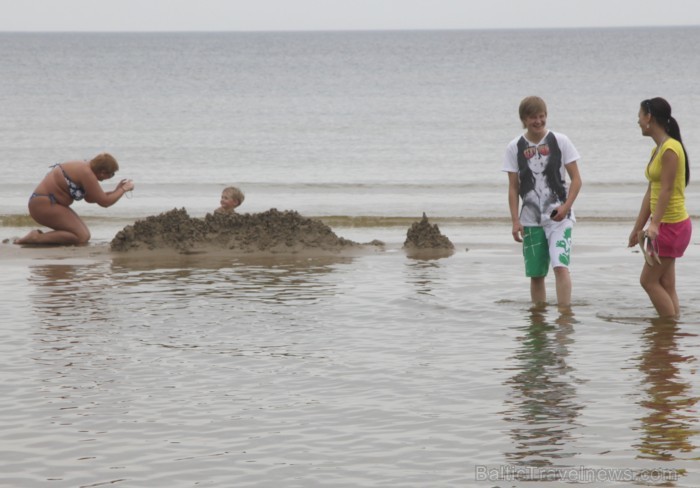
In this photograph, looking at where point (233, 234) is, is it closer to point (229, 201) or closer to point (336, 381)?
point (229, 201)

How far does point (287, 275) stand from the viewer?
403 inches

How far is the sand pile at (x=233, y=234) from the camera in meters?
11.6

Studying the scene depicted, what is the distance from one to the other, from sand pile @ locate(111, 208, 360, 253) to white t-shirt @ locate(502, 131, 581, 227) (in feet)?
12.8

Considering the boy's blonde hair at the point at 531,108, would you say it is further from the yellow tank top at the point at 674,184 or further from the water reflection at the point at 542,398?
the water reflection at the point at 542,398

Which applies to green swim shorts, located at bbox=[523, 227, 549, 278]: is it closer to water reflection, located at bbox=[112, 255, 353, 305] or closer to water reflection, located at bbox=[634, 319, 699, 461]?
water reflection, located at bbox=[634, 319, 699, 461]

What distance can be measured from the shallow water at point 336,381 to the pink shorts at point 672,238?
1.81ft

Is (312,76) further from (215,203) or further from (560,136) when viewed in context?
(560,136)

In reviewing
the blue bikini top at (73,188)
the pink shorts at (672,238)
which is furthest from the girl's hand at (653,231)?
the blue bikini top at (73,188)

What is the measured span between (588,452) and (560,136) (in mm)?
3277

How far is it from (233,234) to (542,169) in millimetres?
4654

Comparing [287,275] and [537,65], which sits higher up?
[537,65]

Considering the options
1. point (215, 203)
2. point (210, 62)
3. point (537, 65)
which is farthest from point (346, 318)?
point (210, 62)

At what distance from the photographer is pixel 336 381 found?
645 cm

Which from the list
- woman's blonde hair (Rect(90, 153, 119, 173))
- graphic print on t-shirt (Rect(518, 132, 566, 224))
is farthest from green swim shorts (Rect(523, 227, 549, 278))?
woman's blonde hair (Rect(90, 153, 119, 173))
